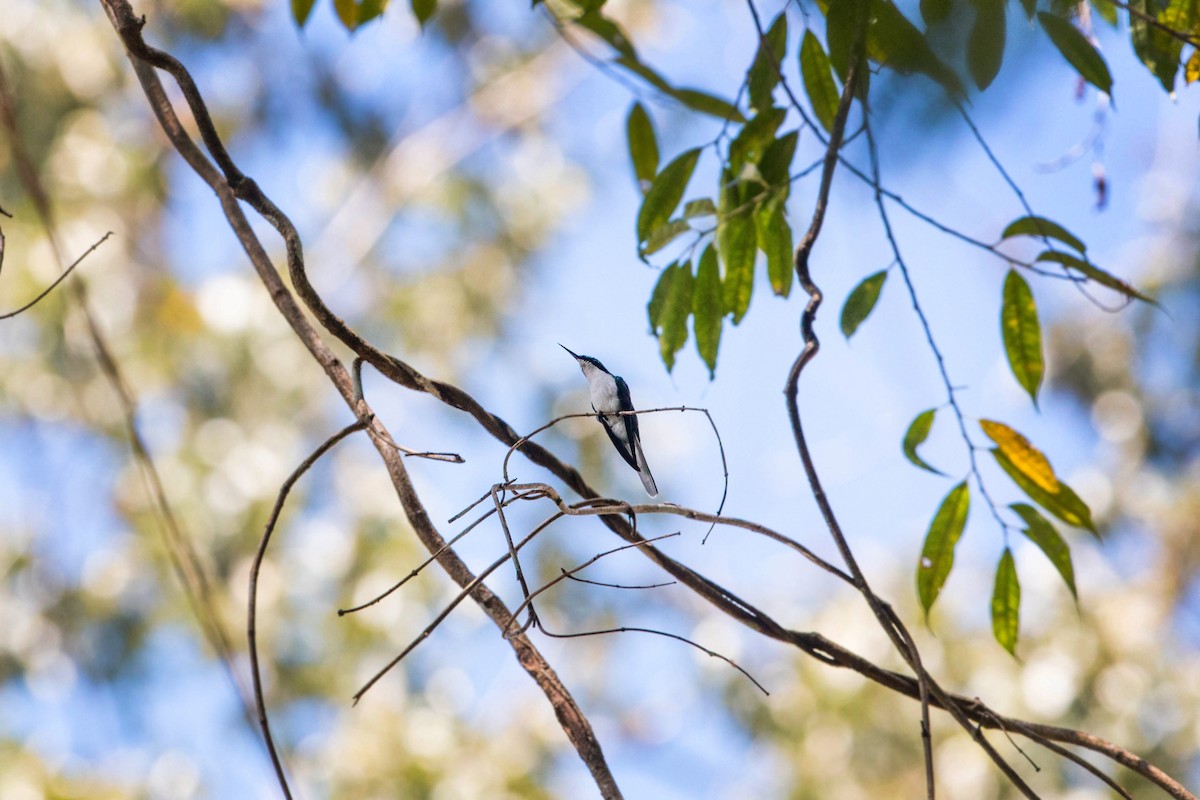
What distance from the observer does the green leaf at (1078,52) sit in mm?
1490

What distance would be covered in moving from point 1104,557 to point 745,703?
2.82 m

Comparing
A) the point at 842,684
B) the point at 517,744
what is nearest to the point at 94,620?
the point at 517,744

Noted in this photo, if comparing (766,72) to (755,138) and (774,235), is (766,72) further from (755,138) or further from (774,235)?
(774,235)

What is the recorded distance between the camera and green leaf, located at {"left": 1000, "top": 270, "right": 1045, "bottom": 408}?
5.93 ft

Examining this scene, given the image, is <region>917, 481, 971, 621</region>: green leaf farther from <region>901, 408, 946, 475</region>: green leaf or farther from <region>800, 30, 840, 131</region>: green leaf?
<region>800, 30, 840, 131</region>: green leaf

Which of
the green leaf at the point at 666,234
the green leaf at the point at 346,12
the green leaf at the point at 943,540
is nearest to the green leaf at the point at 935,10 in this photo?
the green leaf at the point at 666,234

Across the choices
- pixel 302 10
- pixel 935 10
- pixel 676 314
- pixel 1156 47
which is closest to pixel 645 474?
pixel 676 314

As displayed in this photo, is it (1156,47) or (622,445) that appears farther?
(622,445)

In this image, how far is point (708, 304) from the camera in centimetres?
190

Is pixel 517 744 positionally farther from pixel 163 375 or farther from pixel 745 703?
pixel 163 375

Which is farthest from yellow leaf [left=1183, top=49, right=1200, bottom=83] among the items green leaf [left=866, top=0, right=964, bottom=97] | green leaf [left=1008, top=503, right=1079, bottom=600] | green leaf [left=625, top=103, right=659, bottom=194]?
green leaf [left=625, top=103, right=659, bottom=194]

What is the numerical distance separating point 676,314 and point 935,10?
83 cm

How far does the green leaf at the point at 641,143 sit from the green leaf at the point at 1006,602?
1092 mm

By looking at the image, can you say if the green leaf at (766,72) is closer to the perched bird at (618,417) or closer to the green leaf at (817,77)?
the green leaf at (817,77)
